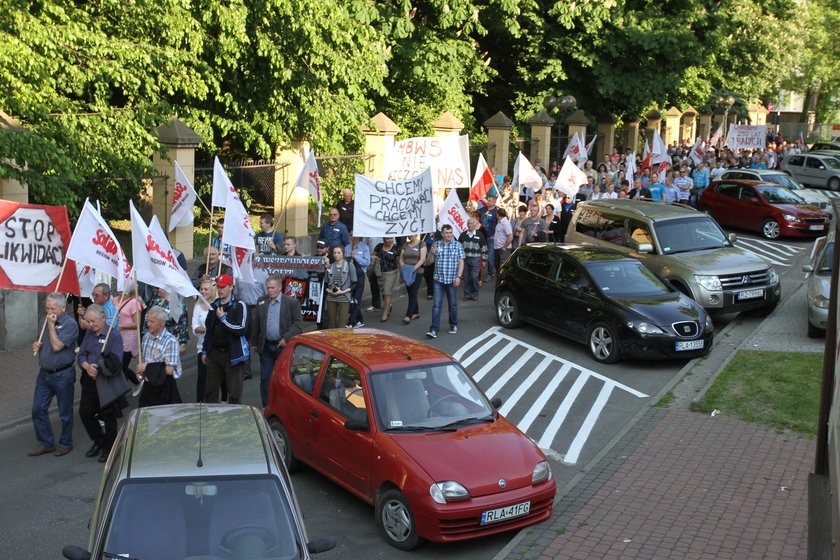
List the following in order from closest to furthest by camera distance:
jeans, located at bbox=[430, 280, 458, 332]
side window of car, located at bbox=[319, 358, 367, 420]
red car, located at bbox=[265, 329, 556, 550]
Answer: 1. red car, located at bbox=[265, 329, 556, 550]
2. side window of car, located at bbox=[319, 358, 367, 420]
3. jeans, located at bbox=[430, 280, 458, 332]

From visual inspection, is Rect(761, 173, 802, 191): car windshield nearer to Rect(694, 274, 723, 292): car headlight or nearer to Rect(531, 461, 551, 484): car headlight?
Rect(694, 274, 723, 292): car headlight

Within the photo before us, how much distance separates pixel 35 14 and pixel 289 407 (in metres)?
9.26

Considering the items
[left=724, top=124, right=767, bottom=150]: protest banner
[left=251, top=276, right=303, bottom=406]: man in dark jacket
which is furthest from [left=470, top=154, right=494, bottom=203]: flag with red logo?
[left=724, top=124, right=767, bottom=150]: protest banner

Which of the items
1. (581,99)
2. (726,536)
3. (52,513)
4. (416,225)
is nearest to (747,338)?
(416,225)

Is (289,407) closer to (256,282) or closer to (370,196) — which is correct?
(256,282)

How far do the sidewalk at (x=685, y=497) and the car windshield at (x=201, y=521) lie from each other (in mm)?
2679

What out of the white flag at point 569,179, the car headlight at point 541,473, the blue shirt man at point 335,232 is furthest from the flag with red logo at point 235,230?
the white flag at point 569,179

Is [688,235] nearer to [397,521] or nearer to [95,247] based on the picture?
[95,247]

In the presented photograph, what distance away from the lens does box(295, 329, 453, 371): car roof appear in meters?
9.88

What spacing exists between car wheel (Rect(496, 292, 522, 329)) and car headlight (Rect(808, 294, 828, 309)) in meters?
4.64

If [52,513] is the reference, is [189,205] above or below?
above

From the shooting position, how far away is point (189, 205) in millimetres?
15703

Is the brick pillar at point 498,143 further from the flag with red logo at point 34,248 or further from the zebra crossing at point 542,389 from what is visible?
the flag with red logo at point 34,248

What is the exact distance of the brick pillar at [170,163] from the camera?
1900 centimetres
